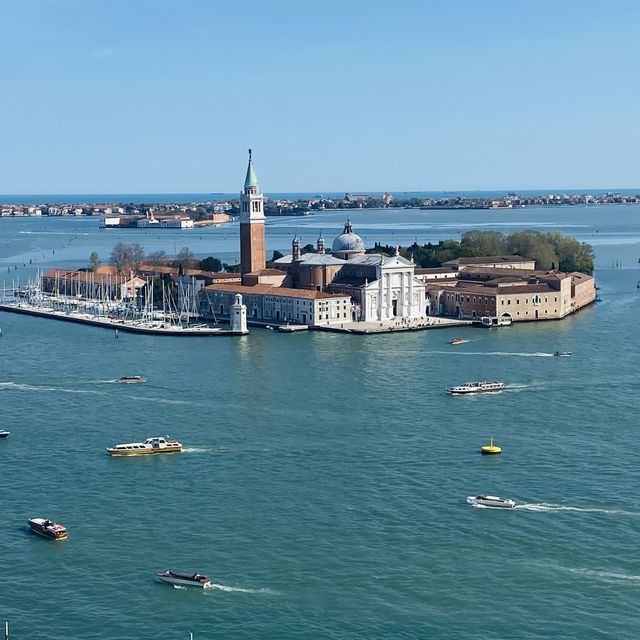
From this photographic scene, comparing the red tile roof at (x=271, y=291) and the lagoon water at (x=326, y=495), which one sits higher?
the red tile roof at (x=271, y=291)

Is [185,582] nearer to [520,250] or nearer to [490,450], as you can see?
[490,450]

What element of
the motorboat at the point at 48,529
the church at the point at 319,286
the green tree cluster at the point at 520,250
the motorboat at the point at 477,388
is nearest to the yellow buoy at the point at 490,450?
the motorboat at the point at 477,388

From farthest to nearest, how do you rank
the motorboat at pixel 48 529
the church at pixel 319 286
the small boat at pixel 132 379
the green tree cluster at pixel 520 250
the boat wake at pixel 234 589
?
the green tree cluster at pixel 520 250, the church at pixel 319 286, the small boat at pixel 132 379, the motorboat at pixel 48 529, the boat wake at pixel 234 589

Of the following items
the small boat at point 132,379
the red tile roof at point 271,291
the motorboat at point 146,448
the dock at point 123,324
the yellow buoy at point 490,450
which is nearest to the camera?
the yellow buoy at point 490,450

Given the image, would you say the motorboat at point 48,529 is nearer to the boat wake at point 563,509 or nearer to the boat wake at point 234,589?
the boat wake at point 234,589

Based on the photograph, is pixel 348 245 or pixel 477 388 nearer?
pixel 477 388

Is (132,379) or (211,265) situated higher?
(211,265)

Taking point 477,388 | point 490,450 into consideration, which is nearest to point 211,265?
point 477,388
